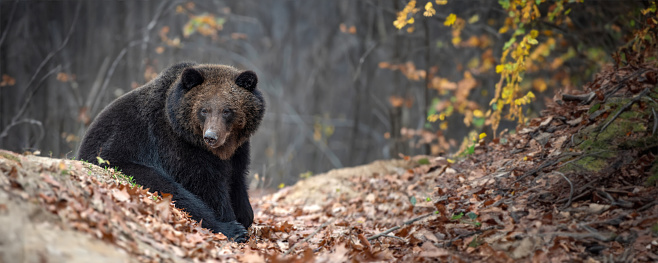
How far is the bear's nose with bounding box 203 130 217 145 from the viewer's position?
17.3 ft

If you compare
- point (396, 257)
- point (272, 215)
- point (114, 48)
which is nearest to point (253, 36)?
point (114, 48)

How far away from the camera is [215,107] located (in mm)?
5688

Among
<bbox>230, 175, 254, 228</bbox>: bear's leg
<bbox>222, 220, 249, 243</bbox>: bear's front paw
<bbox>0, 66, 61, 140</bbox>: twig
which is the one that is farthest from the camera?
<bbox>0, 66, 61, 140</bbox>: twig

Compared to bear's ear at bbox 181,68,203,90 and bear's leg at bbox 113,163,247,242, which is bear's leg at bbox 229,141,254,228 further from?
bear's ear at bbox 181,68,203,90

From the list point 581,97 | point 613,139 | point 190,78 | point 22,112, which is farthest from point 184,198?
point 22,112

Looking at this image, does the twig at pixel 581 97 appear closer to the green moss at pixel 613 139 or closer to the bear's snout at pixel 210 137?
the green moss at pixel 613 139

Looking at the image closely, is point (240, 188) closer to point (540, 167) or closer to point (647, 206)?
point (540, 167)

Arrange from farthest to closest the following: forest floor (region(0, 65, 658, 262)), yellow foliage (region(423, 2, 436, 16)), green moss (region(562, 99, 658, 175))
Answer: yellow foliage (region(423, 2, 436, 16)) < green moss (region(562, 99, 658, 175)) < forest floor (region(0, 65, 658, 262))

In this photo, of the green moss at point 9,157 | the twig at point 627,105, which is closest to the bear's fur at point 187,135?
the green moss at point 9,157

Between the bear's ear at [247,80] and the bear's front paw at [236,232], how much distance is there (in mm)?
1625

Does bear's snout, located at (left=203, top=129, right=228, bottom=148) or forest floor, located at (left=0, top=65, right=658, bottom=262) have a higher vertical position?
bear's snout, located at (left=203, top=129, right=228, bottom=148)

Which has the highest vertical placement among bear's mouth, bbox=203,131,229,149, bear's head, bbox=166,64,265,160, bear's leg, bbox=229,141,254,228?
bear's head, bbox=166,64,265,160

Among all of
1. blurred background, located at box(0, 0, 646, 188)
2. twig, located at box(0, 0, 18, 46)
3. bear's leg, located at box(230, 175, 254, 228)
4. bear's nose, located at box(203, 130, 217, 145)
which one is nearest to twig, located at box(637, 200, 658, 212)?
bear's nose, located at box(203, 130, 217, 145)

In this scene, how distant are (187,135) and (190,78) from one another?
657 millimetres
